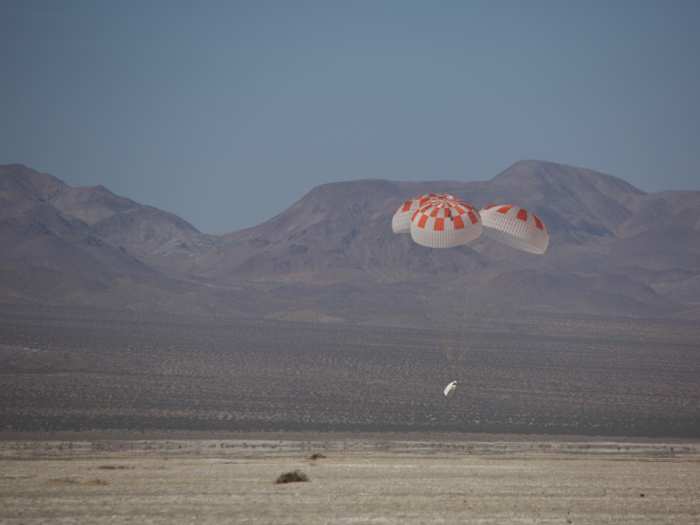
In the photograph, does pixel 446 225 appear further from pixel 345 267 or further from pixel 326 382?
pixel 345 267

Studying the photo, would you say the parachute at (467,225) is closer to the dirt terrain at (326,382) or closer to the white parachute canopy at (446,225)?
the white parachute canopy at (446,225)

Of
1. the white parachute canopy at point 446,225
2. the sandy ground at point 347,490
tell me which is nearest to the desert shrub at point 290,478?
the sandy ground at point 347,490

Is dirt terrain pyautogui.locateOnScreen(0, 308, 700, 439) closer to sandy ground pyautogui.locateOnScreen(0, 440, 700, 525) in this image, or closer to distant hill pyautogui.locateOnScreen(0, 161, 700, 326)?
sandy ground pyautogui.locateOnScreen(0, 440, 700, 525)

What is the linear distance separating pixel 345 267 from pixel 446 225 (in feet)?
386

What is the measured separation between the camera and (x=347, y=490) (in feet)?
39.0

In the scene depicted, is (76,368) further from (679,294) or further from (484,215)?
(679,294)

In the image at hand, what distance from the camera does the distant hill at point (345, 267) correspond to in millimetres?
90000

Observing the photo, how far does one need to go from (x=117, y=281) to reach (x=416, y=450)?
277 feet

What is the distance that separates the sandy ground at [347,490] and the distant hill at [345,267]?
51.0m

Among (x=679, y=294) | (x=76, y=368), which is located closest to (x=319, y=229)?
(x=679, y=294)

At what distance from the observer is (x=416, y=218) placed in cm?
1938

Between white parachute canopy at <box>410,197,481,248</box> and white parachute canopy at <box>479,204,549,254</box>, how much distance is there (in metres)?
0.71

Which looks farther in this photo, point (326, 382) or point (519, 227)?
point (326, 382)

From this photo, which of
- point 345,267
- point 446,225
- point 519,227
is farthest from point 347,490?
point 345,267
